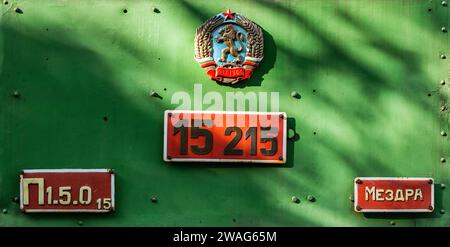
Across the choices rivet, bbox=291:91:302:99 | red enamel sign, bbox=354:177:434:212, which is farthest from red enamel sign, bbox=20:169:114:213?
red enamel sign, bbox=354:177:434:212

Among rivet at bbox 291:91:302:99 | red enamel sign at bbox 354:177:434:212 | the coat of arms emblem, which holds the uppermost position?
the coat of arms emblem

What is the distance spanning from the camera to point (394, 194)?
3621 mm

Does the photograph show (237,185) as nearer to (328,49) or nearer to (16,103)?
(328,49)

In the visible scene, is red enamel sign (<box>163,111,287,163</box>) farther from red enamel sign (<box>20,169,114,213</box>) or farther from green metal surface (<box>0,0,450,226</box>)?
red enamel sign (<box>20,169,114,213</box>)

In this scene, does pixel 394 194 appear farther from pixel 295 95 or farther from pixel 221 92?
pixel 221 92

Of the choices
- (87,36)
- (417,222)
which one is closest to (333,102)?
(417,222)

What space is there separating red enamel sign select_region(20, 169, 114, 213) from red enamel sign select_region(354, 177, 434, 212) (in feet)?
4.24

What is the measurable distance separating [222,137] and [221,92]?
0.24 meters

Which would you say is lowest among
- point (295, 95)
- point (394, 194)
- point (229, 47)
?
point (394, 194)

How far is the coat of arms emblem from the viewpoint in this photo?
11.8 ft

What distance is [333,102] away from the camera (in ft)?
12.0

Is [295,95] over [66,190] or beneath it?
over

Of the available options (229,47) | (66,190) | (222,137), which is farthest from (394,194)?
(66,190)

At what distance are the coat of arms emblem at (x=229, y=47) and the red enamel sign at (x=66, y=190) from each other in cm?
78
